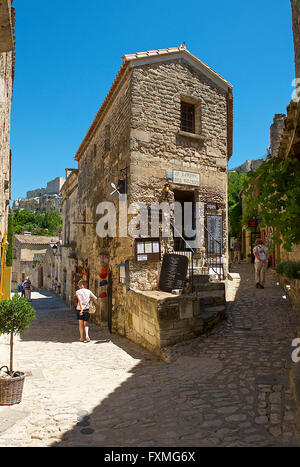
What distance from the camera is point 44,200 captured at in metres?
61.0

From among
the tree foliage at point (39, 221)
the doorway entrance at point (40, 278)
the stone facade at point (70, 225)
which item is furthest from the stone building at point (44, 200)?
the stone facade at point (70, 225)

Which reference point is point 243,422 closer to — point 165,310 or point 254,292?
point 165,310

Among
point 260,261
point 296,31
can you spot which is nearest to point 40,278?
point 260,261

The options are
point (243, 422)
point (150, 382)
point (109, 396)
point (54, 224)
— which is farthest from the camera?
point (54, 224)

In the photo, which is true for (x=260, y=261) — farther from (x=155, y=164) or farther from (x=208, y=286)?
(x=155, y=164)

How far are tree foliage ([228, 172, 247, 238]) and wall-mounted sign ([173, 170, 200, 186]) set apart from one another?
1380 cm

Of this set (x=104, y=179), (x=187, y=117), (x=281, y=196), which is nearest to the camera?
(x=281, y=196)

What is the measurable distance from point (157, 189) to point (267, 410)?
5927 mm

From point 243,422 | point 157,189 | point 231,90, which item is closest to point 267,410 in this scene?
point 243,422

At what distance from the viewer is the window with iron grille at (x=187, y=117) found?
9295 millimetres

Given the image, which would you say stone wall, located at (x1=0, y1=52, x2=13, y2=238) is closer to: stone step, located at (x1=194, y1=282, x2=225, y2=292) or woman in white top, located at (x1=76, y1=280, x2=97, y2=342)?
woman in white top, located at (x1=76, y1=280, x2=97, y2=342)

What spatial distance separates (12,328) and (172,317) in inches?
118

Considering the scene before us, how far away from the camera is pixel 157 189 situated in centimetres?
832

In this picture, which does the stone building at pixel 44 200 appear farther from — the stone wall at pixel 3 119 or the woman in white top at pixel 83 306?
the woman in white top at pixel 83 306
